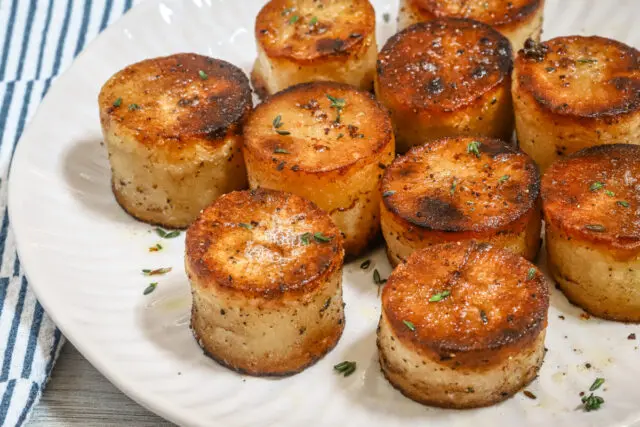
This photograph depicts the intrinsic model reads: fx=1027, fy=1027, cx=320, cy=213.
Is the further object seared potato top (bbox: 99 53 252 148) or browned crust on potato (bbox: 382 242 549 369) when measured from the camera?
seared potato top (bbox: 99 53 252 148)

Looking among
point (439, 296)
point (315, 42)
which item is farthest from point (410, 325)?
point (315, 42)

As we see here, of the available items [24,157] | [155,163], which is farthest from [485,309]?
[24,157]

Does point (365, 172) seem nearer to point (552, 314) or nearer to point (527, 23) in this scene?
point (552, 314)

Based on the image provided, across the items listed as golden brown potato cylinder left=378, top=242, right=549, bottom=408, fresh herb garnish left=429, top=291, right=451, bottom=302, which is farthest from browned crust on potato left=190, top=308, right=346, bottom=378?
fresh herb garnish left=429, top=291, right=451, bottom=302

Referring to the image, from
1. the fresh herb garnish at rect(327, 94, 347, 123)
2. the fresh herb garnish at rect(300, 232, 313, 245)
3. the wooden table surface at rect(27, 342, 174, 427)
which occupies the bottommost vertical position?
the wooden table surface at rect(27, 342, 174, 427)

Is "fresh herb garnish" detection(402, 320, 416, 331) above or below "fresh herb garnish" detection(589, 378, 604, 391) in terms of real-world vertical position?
above

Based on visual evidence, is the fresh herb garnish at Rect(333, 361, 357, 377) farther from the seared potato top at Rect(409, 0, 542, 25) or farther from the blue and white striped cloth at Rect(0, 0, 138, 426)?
the seared potato top at Rect(409, 0, 542, 25)

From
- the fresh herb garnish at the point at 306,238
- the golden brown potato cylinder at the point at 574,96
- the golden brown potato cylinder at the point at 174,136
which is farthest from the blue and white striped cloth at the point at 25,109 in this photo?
the golden brown potato cylinder at the point at 574,96

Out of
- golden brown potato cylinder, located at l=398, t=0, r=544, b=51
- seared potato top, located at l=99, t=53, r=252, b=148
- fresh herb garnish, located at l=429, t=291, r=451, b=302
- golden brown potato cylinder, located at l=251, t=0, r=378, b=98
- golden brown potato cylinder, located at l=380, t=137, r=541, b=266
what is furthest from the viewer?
golden brown potato cylinder, located at l=398, t=0, r=544, b=51
